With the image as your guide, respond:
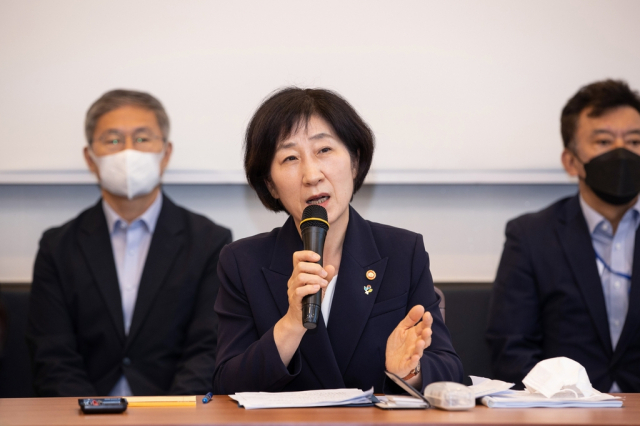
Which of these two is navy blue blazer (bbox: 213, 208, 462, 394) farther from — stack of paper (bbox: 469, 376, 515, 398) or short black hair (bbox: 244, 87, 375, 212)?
short black hair (bbox: 244, 87, 375, 212)

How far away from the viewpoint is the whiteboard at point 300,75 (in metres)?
3.37

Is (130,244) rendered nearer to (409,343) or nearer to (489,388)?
(409,343)

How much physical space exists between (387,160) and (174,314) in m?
1.31

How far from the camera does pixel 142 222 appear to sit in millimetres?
3139

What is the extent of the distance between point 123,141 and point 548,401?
233cm

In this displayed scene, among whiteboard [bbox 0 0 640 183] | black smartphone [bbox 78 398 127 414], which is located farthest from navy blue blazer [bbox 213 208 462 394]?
whiteboard [bbox 0 0 640 183]

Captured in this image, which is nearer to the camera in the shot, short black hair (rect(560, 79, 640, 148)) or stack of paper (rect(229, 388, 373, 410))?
stack of paper (rect(229, 388, 373, 410))

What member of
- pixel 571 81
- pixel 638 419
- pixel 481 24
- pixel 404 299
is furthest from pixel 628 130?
pixel 638 419

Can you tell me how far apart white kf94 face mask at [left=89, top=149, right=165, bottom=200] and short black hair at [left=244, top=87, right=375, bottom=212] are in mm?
1048

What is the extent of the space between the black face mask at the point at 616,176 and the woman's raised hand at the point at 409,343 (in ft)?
5.30

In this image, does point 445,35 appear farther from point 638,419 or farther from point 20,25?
point 638,419

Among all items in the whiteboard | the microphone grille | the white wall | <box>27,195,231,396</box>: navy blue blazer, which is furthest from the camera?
the white wall

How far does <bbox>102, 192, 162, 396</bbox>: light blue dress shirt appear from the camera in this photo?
10.0 feet

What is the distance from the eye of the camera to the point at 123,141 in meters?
3.14
